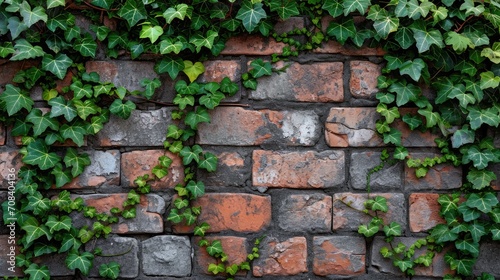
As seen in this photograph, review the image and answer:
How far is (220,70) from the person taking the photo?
81.1 inches

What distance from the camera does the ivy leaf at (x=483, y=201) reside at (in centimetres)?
201

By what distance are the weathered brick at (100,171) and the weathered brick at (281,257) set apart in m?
0.57

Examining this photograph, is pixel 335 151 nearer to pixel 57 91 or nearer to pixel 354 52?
pixel 354 52

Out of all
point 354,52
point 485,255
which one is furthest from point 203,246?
point 485,255

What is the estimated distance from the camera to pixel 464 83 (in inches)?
80.0

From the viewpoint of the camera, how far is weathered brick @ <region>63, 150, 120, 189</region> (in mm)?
2072

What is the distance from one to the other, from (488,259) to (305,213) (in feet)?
2.18

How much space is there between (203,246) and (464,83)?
1.06 meters

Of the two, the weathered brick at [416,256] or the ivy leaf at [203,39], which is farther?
the weathered brick at [416,256]

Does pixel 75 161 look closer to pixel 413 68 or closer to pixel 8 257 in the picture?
pixel 8 257

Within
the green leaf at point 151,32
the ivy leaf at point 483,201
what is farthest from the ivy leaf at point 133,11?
the ivy leaf at point 483,201

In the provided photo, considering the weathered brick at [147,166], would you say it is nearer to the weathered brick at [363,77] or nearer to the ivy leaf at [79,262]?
the ivy leaf at [79,262]

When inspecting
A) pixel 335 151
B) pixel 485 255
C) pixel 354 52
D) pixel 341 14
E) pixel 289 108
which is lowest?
pixel 485 255

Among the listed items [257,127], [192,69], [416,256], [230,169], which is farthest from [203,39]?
[416,256]
